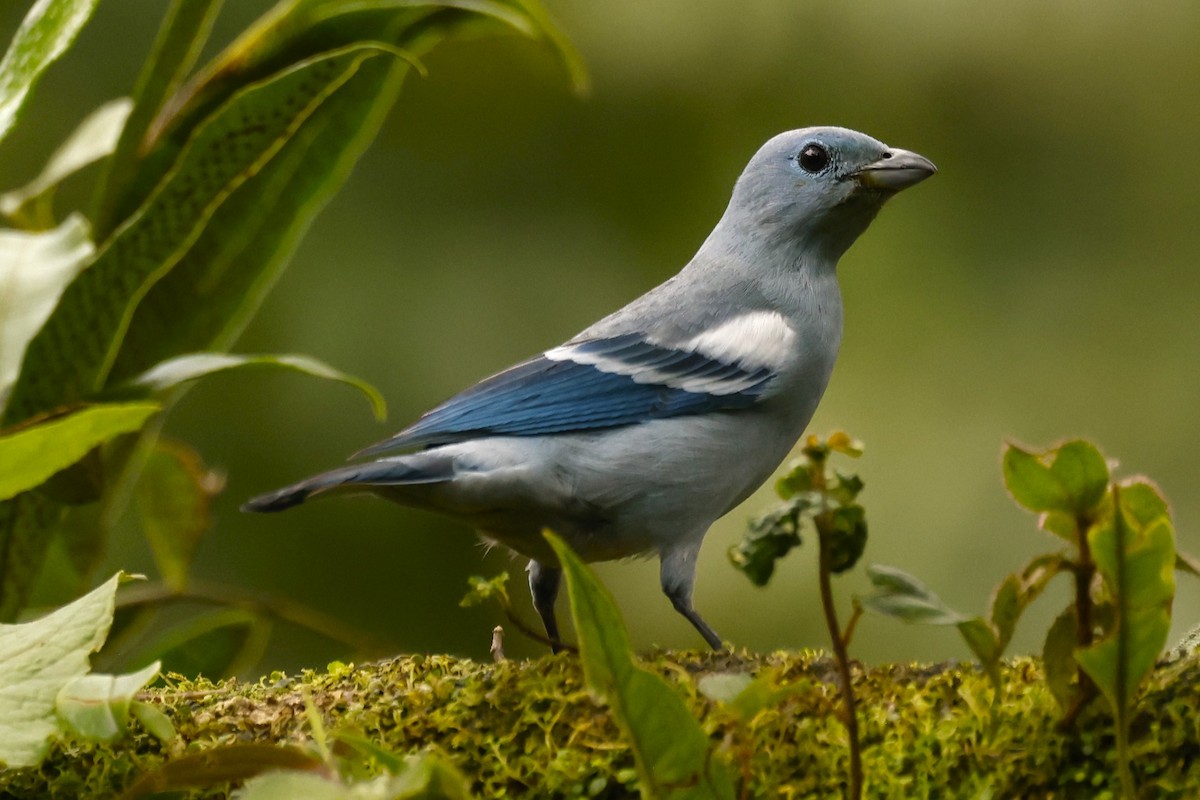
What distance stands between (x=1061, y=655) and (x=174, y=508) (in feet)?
6.75

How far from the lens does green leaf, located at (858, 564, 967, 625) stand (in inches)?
53.8

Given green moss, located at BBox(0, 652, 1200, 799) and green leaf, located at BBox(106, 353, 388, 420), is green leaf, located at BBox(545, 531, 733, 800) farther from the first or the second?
green leaf, located at BBox(106, 353, 388, 420)

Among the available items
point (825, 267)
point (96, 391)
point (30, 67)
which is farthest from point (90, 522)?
point (825, 267)

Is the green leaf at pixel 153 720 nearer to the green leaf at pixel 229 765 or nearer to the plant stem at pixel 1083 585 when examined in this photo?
the green leaf at pixel 229 765

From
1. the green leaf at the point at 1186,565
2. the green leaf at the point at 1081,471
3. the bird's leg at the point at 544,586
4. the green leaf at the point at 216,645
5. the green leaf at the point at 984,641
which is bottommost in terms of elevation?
the green leaf at the point at 216,645

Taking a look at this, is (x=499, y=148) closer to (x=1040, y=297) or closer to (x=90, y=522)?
(x=1040, y=297)

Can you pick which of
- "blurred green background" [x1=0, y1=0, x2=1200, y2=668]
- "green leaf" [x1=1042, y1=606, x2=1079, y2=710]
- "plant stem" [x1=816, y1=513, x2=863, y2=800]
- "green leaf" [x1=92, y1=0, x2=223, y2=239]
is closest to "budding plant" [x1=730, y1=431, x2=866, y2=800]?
"plant stem" [x1=816, y1=513, x2=863, y2=800]

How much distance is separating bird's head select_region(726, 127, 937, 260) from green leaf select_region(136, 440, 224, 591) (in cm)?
144

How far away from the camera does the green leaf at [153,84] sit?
2.92 m

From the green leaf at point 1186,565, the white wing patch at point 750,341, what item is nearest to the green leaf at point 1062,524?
the green leaf at point 1186,565

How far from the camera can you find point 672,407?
2.78 m

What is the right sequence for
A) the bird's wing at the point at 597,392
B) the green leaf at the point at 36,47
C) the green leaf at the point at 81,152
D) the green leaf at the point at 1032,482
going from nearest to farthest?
1. the green leaf at the point at 1032,482
2. the green leaf at the point at 36,47
3. the green leaf at the point at 81,152
4. the bird's wing at the point at 597,392

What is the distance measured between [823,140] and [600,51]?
3.03 meters

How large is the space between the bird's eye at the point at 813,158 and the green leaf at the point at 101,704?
2.12m
